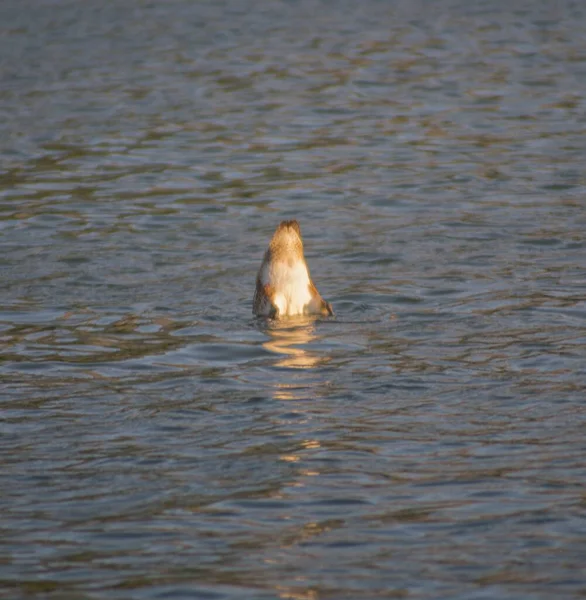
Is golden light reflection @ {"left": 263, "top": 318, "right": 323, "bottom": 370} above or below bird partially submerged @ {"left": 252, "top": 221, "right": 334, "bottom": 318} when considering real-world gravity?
below

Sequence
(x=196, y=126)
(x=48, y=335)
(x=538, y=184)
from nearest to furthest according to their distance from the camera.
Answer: (x=48, y=335) < (x=538, y=184) < (x=196, y=126)

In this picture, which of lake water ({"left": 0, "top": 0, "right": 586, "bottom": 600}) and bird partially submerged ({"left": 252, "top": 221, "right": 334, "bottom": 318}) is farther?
bird partially submerged ({"left": 252, "top": 221, "right": 334, "bottom": 318})

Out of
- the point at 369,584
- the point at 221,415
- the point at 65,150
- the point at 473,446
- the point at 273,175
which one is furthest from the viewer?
the point at 65,150

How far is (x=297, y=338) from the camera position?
1011cm

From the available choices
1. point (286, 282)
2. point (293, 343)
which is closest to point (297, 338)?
point (293, 343)

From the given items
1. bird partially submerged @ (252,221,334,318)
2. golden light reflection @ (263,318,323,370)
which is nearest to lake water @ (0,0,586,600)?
golden light reflection @ (263,318,323,370)

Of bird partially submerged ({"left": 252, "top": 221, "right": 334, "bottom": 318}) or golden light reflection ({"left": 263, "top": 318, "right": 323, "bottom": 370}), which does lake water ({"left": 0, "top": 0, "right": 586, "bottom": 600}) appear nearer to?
golden light reflection ({"left": 263, "top": 318, "right": 323, "bottom": 370})

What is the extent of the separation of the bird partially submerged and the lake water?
22 cm

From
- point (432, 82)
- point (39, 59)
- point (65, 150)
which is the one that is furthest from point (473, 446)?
point (39, 59)

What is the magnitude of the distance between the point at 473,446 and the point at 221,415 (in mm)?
1611

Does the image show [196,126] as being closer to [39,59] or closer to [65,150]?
[65,150]

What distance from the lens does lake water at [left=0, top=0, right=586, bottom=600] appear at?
621cm

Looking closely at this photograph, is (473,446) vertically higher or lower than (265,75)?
lower

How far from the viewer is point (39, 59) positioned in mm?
26094
